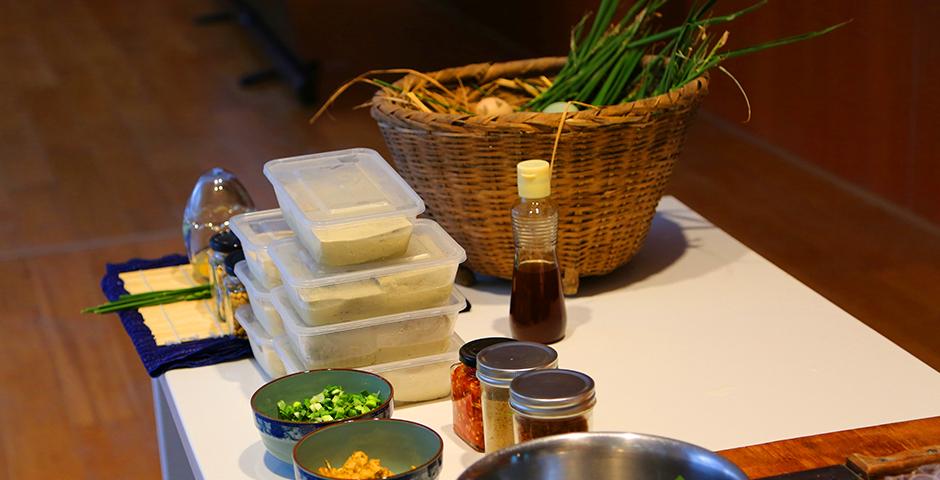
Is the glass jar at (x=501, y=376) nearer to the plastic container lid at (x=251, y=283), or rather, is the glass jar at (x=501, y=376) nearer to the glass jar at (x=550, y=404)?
the glass jar at (x=550, y=404)

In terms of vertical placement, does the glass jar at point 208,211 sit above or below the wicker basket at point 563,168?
below

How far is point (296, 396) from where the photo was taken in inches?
47.6

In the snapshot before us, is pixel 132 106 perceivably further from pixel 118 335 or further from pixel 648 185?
pixel 648 185

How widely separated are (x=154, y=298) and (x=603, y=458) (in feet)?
2.78

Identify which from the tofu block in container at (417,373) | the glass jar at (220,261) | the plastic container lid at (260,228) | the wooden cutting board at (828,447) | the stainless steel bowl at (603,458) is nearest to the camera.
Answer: the stainless steel bowl at (603,458)

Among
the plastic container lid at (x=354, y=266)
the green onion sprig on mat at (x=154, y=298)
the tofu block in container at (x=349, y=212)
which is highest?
the tofu block in container at (x=349, y=212)

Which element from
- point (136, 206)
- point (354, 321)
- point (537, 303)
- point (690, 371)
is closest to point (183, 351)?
point (354, 321)

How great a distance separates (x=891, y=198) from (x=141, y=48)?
397cm

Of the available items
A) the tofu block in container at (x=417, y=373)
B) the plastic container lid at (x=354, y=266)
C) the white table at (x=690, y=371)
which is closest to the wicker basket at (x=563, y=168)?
the white table at (x=690, y=371)

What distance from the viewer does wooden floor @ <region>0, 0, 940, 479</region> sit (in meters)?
2.72

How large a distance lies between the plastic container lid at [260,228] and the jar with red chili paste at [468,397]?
30 cm

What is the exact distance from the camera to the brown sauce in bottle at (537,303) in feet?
4.57

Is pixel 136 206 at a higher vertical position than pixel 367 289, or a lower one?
lower

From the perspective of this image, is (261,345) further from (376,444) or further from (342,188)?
(376,444)
